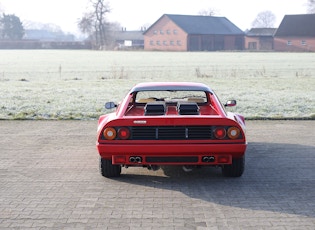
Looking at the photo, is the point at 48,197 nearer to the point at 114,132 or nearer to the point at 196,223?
the point at 114,132

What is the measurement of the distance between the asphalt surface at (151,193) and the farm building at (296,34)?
89391 mm

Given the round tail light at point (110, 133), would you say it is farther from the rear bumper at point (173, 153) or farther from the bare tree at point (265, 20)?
the bare tree at point (265, 20)

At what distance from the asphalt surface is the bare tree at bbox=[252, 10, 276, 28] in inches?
7028

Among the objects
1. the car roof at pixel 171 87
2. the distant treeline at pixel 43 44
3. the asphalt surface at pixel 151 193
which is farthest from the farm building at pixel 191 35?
the car roof at pixel 171 87

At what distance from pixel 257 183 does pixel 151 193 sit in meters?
1.38

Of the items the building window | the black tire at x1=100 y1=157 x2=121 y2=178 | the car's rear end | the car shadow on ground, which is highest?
the building window

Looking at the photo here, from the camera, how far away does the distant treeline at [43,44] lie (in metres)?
110

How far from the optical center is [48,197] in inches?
223

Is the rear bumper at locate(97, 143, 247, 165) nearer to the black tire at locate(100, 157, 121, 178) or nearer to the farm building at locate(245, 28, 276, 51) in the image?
the black tire at locate(100, 157, 121, 178)

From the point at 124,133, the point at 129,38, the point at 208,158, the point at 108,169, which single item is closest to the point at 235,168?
the point at 208,158

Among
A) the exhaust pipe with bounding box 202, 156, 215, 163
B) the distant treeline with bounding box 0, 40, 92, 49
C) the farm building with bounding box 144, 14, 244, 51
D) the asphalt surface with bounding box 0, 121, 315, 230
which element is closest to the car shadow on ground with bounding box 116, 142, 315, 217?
the asphalt surface with bounding box 0, 121, 315, 230

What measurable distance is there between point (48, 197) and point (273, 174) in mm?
2968

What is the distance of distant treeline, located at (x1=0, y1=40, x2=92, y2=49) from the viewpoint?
360 ft

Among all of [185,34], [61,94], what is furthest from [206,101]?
[185,34]
